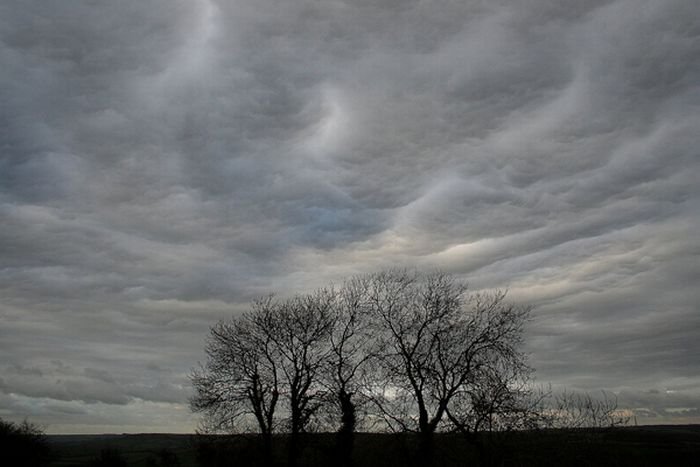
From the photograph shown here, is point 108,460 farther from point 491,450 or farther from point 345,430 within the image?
point 491,450

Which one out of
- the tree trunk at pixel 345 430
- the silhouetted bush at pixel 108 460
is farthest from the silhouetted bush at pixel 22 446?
the tree trunk at pixel 345 430

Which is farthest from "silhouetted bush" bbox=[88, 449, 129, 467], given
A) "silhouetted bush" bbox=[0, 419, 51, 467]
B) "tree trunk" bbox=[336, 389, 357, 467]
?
"tree trunk" bbox=[336, 389, 357, 467]

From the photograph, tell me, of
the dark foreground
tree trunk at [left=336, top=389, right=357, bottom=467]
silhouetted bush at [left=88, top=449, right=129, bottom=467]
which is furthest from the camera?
silhouetted bush at [left=88, top=449, right=129, bottom=467]

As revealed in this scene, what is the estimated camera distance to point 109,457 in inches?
2092

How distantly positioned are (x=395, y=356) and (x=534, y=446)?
16.0 meters

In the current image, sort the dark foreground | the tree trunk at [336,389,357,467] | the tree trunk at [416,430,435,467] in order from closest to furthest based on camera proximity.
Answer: the dark foreground
the tree trunk at [416,430,435,467]
the tree trunk at [336,389,357,467]

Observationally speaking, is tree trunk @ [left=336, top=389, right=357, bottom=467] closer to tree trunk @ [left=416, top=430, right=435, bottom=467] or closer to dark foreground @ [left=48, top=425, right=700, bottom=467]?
dark foreground @ [left=48, top=425, right=700, bottom=467]

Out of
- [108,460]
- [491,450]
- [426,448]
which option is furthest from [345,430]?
[108,460]

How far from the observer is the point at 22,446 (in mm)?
43562

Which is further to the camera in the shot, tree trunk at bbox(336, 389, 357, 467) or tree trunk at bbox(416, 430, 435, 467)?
tree trunk at bbox(336, 389, 357, 467)

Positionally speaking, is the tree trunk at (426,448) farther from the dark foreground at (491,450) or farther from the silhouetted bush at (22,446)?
the silhouetted bush at (22,446)

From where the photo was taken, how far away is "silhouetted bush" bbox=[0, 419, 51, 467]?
42625mm

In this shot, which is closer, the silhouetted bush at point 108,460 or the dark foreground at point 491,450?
the dark foreground at point 491,450

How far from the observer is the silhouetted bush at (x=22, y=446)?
140ft
